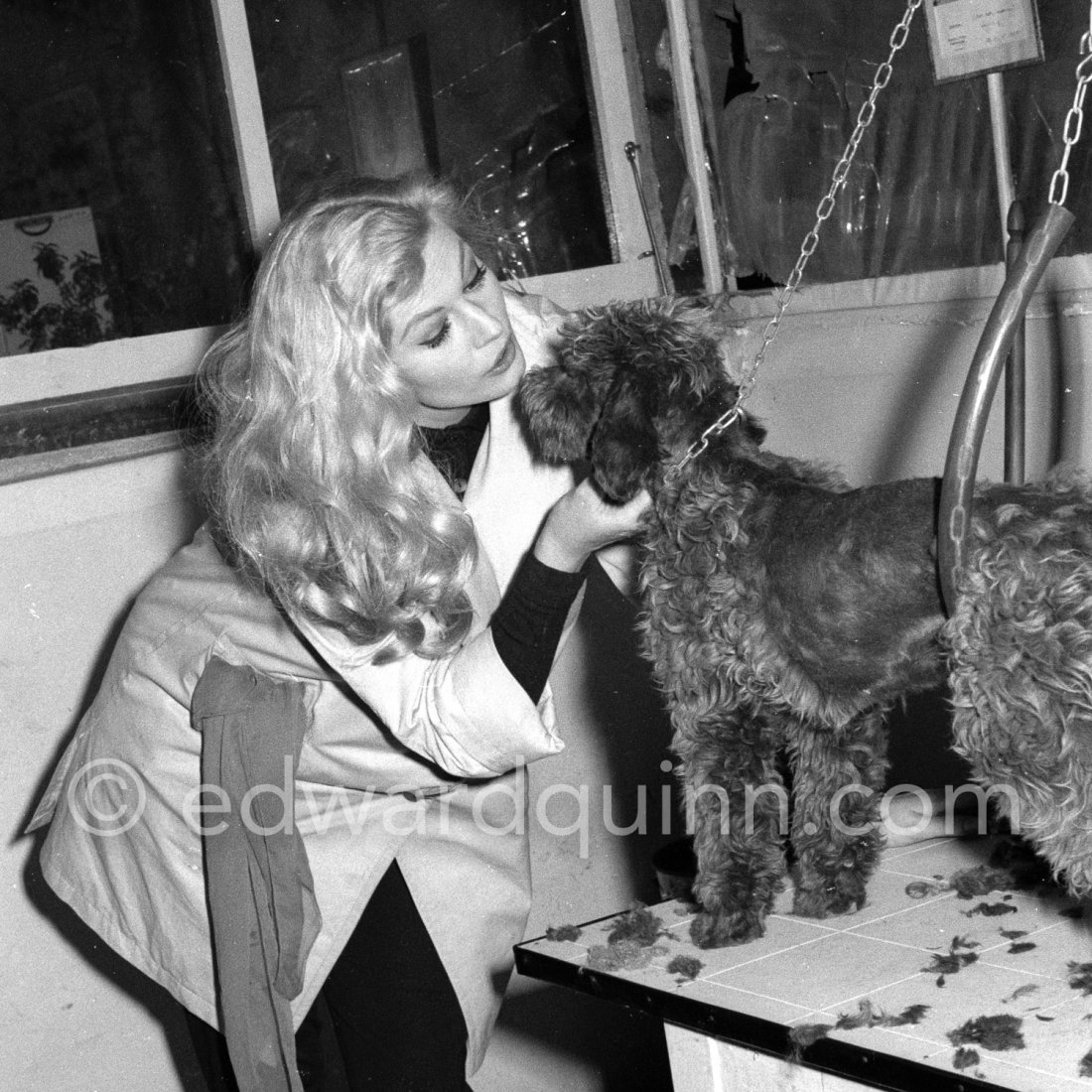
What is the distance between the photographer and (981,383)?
3.99ft

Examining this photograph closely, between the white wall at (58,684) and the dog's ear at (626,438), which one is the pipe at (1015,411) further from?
the white wall at (58,684)

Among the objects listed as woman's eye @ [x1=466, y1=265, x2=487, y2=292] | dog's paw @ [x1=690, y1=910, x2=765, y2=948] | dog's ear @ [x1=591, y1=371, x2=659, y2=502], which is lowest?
dog's paw @ [x1=690, y1=910, x2=765, y2=948]

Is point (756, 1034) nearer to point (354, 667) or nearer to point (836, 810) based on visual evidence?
point (836, 810)

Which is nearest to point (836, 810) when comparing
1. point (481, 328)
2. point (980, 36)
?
point (481, 328)

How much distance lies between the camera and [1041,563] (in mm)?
1229

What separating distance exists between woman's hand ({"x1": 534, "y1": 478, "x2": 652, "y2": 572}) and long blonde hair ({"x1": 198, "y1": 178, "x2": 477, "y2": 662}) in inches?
6.3

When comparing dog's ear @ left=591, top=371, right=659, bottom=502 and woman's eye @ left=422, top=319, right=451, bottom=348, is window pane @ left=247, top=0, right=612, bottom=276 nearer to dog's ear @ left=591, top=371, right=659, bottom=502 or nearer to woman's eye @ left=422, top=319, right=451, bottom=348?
woman's eye @ left=422, top=319, right=451, bottom=348

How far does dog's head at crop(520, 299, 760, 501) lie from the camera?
152 centimetres

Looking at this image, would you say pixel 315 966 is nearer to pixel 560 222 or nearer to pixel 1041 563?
pixel 1041 563

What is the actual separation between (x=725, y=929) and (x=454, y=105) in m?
1.76

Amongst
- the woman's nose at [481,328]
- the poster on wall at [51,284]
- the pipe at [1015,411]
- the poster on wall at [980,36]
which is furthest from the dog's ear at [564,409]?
the poster on wall at [51,284]

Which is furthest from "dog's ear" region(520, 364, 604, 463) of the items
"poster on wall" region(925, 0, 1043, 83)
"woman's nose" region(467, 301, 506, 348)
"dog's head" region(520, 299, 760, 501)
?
"poster on wall" region(925, 0, 1043, 83)

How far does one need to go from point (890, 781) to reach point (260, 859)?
1.23 meters

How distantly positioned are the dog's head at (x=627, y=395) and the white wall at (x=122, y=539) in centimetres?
89
